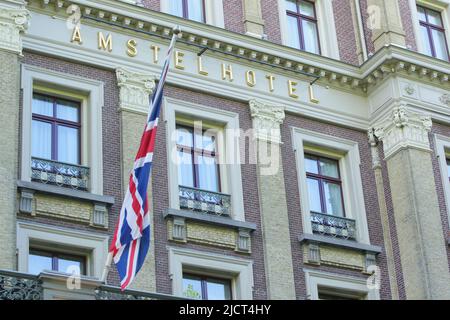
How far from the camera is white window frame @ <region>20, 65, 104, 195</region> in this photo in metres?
30.1

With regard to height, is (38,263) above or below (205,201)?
below

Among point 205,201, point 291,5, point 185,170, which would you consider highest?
point 291,5

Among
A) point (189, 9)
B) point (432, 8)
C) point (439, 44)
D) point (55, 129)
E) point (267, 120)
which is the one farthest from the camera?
point (432, 8)

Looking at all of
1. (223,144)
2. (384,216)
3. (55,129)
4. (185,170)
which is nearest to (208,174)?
(185,170)

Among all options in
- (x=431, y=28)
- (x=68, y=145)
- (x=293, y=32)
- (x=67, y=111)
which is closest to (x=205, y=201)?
(x=68, y=145)

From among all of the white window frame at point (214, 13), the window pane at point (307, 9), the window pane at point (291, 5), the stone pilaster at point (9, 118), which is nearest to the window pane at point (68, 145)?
the stone pilaster at point (9, 118)

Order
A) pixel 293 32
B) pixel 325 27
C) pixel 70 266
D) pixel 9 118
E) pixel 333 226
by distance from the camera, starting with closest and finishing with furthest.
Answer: pixel 9 118, pixel 70 266, pixel 333 226, pixel 293 32, pixel 325 27

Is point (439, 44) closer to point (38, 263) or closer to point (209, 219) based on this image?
point (209, 219)

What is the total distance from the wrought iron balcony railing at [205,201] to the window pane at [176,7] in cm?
577

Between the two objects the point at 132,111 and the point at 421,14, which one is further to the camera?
the point at 421,14

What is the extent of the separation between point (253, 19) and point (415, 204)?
285 inches

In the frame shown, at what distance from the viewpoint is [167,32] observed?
33250 mm

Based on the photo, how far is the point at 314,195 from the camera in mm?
34250

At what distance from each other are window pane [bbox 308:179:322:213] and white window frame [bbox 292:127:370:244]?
1.61ft
